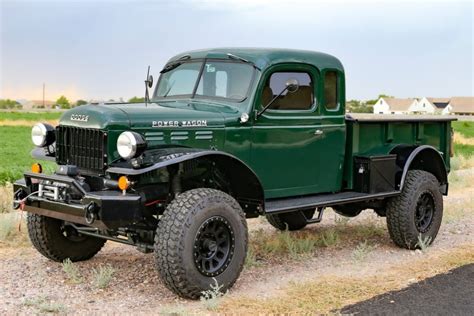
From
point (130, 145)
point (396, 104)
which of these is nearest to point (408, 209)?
point (130, 145)

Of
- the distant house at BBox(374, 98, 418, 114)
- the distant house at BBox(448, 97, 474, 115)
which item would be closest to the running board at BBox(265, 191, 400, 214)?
the distant house at BBox(374, 98, 418, 114)

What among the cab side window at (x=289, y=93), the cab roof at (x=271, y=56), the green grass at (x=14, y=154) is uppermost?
the cab roof at (x=271, y=56)

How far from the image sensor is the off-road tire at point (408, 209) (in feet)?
28.0

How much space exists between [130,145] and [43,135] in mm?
1603

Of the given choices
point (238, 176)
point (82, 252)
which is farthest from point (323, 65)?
point (82, 252)

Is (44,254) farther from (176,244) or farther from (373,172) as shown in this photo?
(373,172)

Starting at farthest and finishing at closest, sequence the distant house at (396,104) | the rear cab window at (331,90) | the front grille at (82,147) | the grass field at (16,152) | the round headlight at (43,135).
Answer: the distant house at (396,104), the grass field at (16,152), the rear cab window at (331,90), the round headlight at (43,135), the front grille at (82,147)

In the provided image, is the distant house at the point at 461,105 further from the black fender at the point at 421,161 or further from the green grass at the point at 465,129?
the black fender at the point at 421,161

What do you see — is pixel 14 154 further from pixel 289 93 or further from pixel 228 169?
pixel 228 169

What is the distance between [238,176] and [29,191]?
6.79 feet

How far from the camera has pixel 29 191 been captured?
681 centimetres

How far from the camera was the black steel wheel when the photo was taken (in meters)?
6.21

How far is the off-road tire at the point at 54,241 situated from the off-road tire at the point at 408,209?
369 cm

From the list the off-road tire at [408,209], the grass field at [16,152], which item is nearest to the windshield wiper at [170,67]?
the off-road tire at [408,209]
